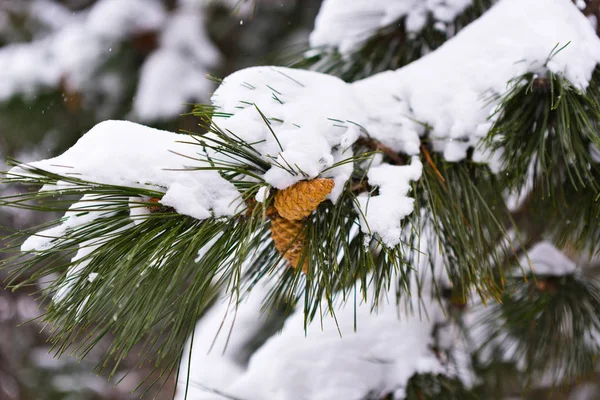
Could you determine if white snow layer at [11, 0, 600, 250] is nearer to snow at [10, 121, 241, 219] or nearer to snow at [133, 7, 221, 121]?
snow at [10, 121, 241, 219]

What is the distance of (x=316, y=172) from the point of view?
0.46 meters

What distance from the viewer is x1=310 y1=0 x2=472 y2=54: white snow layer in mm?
850

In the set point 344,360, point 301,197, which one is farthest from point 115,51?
point 301,197

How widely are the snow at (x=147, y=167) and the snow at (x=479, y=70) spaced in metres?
0.22

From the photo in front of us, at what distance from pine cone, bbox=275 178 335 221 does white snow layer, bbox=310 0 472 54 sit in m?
0.51

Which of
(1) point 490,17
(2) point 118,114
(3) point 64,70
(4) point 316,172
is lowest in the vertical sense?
(2) point 118,114

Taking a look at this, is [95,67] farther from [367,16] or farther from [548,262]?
[548,262]

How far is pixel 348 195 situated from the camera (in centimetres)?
54

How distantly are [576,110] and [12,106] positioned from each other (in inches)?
78.3

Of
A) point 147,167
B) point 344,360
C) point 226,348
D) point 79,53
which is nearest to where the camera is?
point 147,167

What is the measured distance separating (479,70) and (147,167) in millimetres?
415

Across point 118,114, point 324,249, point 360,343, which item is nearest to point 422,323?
point 360,343

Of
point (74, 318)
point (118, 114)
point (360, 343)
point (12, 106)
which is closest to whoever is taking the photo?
point (74, 318)

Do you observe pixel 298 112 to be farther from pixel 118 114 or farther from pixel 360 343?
pixel 118 114
